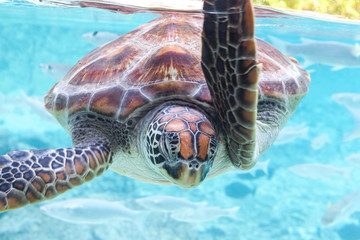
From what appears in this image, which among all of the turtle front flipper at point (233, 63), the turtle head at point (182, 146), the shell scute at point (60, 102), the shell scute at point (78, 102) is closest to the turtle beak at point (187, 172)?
the turtle head at point (182, 146)

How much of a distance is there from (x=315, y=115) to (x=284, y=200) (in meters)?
5.21

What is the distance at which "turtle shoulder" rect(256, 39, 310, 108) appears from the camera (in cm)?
252

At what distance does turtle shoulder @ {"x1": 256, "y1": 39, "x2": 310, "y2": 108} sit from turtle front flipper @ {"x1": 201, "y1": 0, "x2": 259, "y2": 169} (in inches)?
29.0

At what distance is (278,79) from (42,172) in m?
1.93

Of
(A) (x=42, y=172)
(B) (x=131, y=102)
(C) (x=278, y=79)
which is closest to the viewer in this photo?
(A) (x=42, y=172)

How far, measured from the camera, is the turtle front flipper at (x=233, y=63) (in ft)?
5.02

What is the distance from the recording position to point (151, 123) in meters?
2.01

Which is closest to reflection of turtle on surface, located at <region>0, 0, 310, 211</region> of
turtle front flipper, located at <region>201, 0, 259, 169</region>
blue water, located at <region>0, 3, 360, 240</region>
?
turtle front flipper, located at <region>201, 0, 259, 169</region>

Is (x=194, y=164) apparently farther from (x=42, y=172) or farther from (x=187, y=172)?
(x=42, y=172)

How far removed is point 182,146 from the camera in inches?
67.1

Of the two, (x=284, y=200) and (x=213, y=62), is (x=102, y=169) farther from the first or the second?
(x=284, y=200)

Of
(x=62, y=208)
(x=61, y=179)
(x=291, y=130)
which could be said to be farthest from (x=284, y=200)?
(x=61, y=179)

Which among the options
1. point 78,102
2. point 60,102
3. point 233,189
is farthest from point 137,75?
point 233,189

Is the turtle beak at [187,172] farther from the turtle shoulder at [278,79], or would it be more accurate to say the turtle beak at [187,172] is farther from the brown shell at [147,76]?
the turtle shoulder at [278,79]
